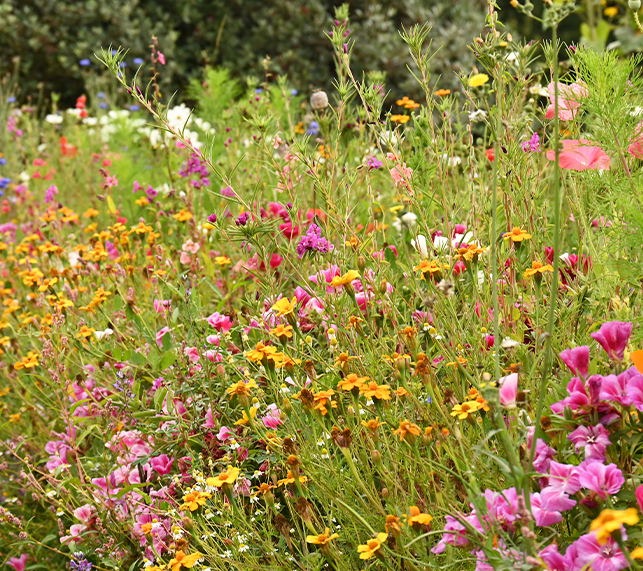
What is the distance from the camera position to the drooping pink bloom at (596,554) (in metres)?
0.87

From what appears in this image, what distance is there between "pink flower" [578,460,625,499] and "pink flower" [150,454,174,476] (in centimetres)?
115

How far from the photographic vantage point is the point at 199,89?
15.7ft

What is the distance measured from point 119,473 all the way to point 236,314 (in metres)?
0.60

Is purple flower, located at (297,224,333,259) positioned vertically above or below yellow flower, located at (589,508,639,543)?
below

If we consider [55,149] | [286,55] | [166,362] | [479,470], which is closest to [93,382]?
[166,362]

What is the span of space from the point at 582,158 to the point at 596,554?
0.91 meters

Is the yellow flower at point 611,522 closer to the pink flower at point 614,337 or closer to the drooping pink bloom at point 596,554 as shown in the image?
the drooping pink bloom at point 596,554

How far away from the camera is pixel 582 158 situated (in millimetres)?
1483

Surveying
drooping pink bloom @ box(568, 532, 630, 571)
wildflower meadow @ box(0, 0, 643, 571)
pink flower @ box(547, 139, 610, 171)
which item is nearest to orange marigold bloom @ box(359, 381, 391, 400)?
wildflower meadow @ box(0, 0, 643, 571)

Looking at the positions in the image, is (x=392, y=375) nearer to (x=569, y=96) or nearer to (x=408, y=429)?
(x=408, y=429)

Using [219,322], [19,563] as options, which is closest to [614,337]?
[219,322]

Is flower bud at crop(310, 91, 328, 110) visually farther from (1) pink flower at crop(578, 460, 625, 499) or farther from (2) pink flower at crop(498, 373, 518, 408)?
(1) pink flower at crop(578, 460, 625, 499)

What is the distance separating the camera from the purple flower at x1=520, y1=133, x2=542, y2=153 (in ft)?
5.84

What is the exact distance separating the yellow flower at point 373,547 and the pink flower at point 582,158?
0.92 metres
